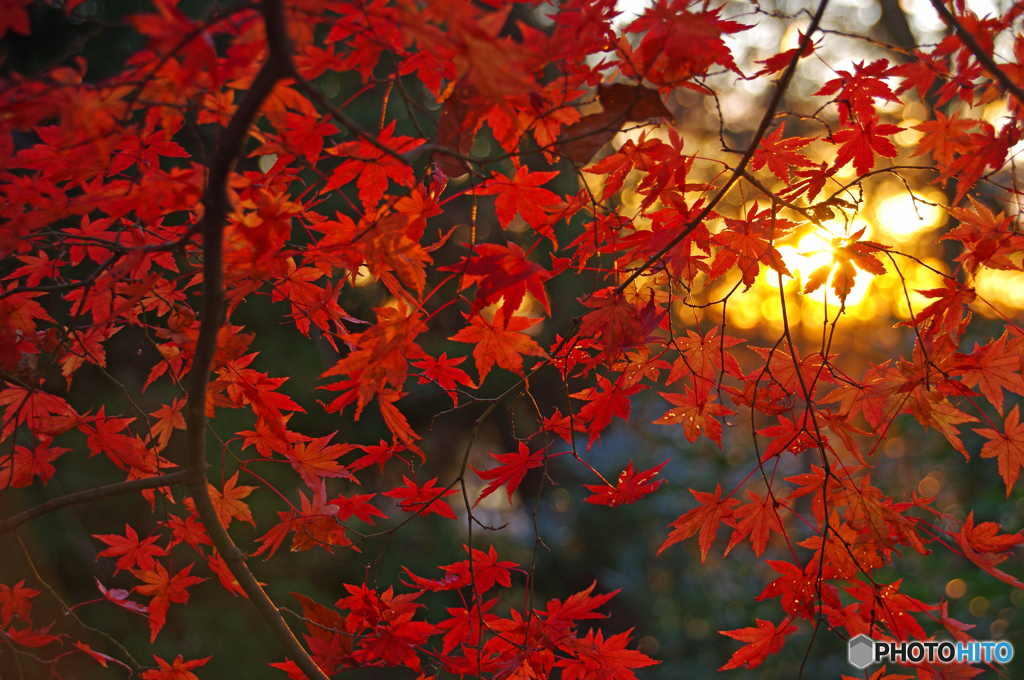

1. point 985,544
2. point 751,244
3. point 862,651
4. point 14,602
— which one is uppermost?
point 751,244

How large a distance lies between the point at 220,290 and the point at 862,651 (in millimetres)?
1623

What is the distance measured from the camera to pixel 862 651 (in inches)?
56.2

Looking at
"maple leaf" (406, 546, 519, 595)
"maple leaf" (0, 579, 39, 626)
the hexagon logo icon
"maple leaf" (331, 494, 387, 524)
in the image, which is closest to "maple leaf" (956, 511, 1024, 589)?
the hexagon logo icon

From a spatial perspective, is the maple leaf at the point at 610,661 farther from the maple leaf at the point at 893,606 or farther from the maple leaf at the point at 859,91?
the maple leaf at the point at 859,91

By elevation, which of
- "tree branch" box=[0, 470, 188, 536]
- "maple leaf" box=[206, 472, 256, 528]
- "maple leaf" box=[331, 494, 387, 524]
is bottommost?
"maple leaf" box=[331, 494, 387, 524]

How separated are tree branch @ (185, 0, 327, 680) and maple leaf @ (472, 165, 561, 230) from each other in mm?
434

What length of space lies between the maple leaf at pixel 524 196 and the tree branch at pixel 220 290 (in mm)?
434

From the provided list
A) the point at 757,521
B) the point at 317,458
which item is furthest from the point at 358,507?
the point at 757,521

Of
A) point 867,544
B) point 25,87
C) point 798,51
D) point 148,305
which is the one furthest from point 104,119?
point 867,544

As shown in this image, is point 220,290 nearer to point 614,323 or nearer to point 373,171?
point 373,171

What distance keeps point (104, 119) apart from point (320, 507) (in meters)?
0.75

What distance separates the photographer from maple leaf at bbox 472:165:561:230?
3.39ft

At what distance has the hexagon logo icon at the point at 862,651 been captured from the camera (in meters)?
1.36

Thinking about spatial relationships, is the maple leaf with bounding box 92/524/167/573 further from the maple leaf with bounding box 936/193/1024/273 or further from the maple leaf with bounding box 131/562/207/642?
the maple leaf with bounding box 936/193/1024/273
